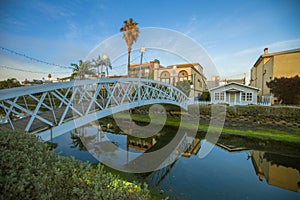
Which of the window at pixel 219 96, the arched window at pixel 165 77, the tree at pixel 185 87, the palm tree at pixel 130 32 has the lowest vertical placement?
the window at pixel 219 96

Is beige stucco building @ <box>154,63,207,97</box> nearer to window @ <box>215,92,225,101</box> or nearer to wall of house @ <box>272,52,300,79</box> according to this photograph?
window @ <box>215,92,225,101</box>

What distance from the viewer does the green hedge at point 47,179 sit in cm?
128

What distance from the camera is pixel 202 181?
559 centimetres

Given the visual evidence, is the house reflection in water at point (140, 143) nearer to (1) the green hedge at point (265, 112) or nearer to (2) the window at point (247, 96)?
(1) the green hedge at point (265, 112)

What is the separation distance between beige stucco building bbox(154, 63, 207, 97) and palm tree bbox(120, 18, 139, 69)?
919cm

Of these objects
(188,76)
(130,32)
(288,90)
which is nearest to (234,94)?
(288,90)

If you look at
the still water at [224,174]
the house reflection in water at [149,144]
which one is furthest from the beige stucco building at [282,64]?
the house reflection in water at [149,144]

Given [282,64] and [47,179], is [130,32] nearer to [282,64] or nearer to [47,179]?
[282,64]

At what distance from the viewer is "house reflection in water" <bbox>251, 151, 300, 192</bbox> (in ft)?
18.6

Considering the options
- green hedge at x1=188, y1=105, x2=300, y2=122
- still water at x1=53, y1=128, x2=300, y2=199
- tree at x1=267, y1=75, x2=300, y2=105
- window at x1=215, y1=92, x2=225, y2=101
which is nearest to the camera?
still water at x1=53, y1=128, x2=300, y2=199

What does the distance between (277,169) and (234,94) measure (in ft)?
42.3

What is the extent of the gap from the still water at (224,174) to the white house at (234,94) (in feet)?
30.0

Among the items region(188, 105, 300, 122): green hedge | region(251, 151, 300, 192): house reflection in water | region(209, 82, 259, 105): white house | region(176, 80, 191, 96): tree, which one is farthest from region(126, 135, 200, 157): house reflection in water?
region(176, 80, 191, 96): tree

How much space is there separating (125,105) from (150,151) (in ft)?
10.8
